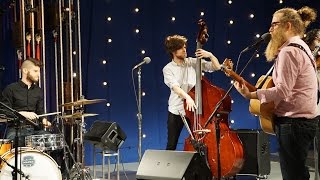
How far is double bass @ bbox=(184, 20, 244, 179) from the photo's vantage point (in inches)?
188

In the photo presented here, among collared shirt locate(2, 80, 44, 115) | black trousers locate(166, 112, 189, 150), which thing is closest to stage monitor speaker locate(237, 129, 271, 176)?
black trousers locate(166, 112, 189, 150)

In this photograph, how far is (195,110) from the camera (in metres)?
4.92

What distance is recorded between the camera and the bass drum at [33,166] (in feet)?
16.2

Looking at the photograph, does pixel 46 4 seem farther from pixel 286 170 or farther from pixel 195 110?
pixel 286 170

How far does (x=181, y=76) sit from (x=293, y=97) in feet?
6.97

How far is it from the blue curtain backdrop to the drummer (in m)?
0.86

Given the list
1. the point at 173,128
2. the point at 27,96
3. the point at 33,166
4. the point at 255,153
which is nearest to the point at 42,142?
the point at 33,166

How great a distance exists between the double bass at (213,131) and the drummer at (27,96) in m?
1.83

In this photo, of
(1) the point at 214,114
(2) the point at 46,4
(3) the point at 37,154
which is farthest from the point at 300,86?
(2) the point at 46,4

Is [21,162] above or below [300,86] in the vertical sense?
below

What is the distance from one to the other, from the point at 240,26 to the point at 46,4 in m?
3.40

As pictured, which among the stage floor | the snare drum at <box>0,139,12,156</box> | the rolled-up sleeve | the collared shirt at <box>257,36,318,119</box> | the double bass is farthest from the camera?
the stage floor

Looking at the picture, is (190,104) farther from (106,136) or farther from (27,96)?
(27,96)

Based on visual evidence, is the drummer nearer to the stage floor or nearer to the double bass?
the stage floor
